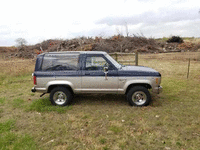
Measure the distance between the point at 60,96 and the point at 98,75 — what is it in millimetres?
1564

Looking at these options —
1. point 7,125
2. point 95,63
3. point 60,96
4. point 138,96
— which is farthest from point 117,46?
point 7,125

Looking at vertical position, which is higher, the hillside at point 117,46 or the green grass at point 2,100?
the hillside at point 117,46

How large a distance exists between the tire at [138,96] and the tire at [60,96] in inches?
79.4

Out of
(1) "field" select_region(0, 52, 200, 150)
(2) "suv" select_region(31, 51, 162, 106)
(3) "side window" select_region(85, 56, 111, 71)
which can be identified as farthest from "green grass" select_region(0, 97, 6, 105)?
(3) "side window" select_region(85, 56, 111, 71)

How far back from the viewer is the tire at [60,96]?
564 centimetres

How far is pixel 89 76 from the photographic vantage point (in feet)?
17.9

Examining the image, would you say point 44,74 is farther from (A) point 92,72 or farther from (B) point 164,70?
(B) point 164,70

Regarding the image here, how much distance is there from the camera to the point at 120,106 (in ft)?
18.8

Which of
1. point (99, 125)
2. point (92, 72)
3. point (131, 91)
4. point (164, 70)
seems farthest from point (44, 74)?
point (164, 70)

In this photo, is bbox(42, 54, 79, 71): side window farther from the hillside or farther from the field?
the hillside

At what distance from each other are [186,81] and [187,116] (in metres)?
4.60

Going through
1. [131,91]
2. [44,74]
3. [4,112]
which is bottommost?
[4,112]

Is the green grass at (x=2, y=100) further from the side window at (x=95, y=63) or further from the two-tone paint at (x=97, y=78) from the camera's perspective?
the side window at (x=95, y=63)

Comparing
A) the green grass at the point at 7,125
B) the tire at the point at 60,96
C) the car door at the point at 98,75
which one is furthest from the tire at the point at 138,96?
the green grass at the point at 7,125
